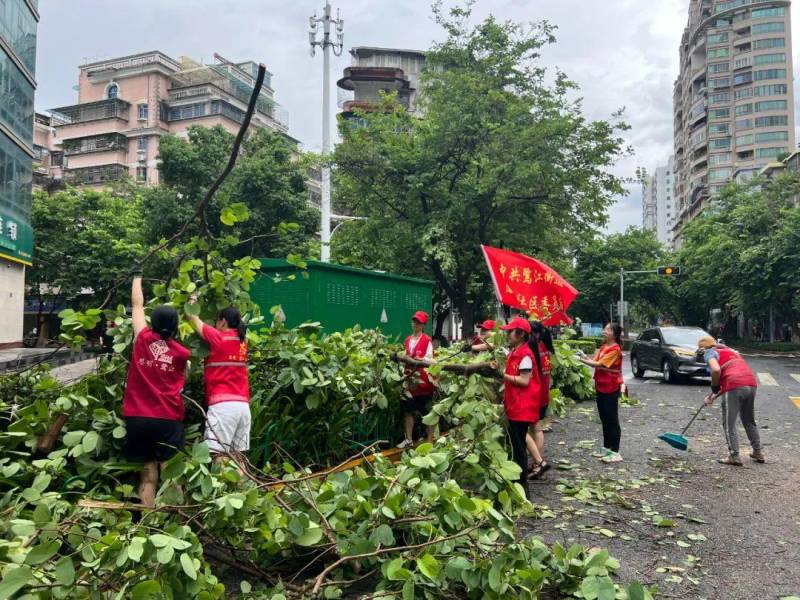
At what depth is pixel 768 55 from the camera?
267 feet

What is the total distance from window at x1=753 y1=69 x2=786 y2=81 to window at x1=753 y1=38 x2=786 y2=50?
315cm

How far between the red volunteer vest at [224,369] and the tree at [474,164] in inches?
578

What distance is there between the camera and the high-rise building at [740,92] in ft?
265

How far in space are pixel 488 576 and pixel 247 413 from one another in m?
2.25

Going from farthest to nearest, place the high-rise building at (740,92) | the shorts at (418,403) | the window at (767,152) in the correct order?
the high-rise building at (740,92) → the window at (767,152) → the shorts at (418,403)

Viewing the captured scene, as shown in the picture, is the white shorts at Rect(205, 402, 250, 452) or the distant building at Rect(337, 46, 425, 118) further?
the distant building at Rect(337, 46, 425, 118)

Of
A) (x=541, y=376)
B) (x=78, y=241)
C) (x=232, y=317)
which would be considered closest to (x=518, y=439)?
(x=541, y=376)

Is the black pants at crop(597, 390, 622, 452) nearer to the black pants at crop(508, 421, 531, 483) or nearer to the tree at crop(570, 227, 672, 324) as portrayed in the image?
the black pants at crop(508, 421, 531, 483)

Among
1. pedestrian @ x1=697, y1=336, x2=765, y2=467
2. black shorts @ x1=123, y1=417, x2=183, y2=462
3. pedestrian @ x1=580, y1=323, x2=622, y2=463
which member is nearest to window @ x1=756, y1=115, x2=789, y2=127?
pedestrian @ x1=697, y1=336, x2=765, y2=467

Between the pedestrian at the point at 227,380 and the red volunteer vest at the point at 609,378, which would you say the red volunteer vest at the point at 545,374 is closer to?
the red volunteer vest at the point at 609,378

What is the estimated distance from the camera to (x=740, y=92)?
82.6 metres

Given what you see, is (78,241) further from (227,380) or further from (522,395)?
(522,395)

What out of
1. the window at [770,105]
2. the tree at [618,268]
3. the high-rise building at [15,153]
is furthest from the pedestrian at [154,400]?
the window at [770,105]

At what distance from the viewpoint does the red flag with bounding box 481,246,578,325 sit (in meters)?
9.00
